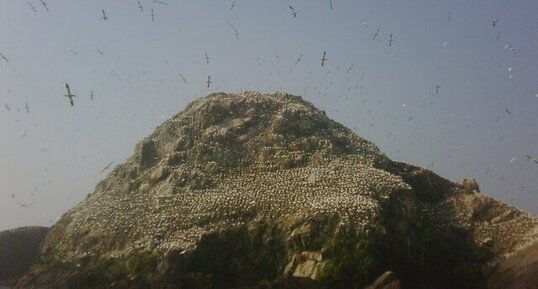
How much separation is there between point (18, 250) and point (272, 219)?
3101 centimetres

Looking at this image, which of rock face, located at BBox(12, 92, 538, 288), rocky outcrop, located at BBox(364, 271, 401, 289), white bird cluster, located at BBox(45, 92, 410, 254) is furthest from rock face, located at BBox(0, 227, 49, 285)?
rocky outcrop, located at BBox(364, 271, 401, 289)

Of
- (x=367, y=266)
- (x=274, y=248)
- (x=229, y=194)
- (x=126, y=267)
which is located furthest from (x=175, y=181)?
(x=367, y=266)

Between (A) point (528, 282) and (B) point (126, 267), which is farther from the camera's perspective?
(B) point (126, 267)

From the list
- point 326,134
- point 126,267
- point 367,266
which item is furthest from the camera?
point 326,134

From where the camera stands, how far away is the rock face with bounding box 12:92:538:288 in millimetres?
35469

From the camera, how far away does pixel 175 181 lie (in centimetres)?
4688

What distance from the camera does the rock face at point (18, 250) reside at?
4994 centimetres

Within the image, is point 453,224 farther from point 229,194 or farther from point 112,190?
point 112,190

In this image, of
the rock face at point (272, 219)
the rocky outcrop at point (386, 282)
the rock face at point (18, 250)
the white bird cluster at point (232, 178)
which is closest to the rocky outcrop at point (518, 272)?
the rock face at point (272, 219)

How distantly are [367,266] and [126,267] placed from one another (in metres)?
19.4

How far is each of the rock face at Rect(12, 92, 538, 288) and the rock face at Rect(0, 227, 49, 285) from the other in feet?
8.11

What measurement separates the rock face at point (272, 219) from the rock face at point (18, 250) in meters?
2.47

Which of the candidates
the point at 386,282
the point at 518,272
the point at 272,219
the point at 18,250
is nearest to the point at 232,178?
the point at 272,219

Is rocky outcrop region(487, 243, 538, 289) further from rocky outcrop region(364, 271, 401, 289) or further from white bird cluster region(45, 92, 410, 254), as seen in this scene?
white bird cluster region(45, 92, 410, 254)
